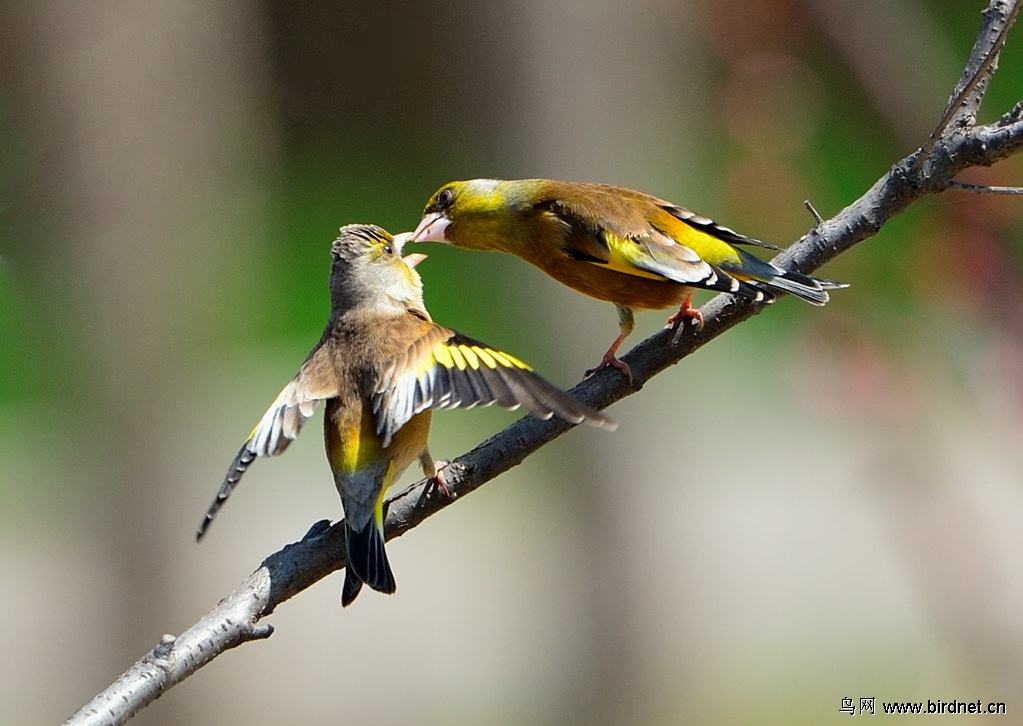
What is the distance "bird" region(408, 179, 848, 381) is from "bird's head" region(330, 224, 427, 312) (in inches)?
6.9

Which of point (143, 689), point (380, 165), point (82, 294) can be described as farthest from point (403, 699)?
point (380, 165)

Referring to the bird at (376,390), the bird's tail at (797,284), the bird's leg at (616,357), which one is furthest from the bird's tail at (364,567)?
the bird's tail at (797,284)

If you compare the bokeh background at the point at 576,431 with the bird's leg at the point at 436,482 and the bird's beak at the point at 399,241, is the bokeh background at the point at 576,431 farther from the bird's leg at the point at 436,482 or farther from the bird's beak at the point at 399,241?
the bird's leg at the point at 436,482

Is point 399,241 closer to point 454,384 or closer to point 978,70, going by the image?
point 454,384

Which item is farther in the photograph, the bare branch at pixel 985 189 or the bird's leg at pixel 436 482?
the bird's leg at pixel 436 482

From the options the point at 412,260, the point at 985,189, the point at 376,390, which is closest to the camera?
the point at 985,189

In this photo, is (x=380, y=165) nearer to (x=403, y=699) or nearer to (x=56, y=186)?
(x=403, y=699)

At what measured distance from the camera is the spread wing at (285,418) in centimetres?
251

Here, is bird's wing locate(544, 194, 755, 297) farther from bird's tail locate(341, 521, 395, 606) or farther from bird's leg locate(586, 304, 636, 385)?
bird's tail locate(341, 521, 395, 606)

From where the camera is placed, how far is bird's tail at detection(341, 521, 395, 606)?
2.52m

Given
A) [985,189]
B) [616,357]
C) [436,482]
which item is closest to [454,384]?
[436,482]

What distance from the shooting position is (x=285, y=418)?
8.91 ft

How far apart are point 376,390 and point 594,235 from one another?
622 millimetres

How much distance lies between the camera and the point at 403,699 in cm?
858
